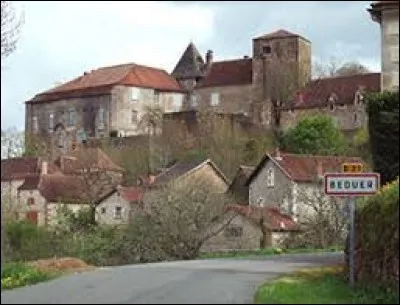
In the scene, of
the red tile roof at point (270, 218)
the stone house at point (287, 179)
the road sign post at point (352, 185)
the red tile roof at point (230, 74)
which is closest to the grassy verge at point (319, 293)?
the road sign post at point (352, 185)

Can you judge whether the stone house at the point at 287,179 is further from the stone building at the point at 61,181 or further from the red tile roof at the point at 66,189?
the red tile roof at the point at 66,189

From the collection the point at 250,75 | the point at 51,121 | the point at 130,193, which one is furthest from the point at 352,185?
the point at 51,121

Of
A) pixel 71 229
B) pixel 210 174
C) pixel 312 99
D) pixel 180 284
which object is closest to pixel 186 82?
pixel 312 99

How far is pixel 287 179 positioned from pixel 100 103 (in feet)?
199

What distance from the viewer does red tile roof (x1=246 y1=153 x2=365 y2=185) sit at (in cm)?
7550

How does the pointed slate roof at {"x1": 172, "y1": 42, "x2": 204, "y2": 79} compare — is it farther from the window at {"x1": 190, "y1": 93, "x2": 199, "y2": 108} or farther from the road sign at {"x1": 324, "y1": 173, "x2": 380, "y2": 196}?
the road sign at {"x1": 324, "y1": 173, "x2": 380, "y2": 196}

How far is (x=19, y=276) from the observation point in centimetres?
2688

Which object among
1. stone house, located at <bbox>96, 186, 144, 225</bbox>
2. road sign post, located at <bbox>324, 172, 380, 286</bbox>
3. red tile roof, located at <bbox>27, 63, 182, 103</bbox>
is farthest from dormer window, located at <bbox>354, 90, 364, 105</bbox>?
road sign post, located at <bbox>324, 172, 380, 286</bbox>

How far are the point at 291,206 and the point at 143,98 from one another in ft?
208

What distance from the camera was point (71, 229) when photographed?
195ft

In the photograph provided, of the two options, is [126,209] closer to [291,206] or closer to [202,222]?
[291,206]

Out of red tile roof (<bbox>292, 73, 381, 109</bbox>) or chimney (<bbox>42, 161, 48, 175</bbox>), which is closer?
chimney (<bbox>42, 161, 48, 175</bbox>)

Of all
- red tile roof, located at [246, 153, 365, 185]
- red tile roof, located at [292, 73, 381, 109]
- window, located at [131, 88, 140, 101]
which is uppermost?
window, located at [131, 88, 140, 101]

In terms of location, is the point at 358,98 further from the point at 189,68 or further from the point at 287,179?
the point at 189,68
